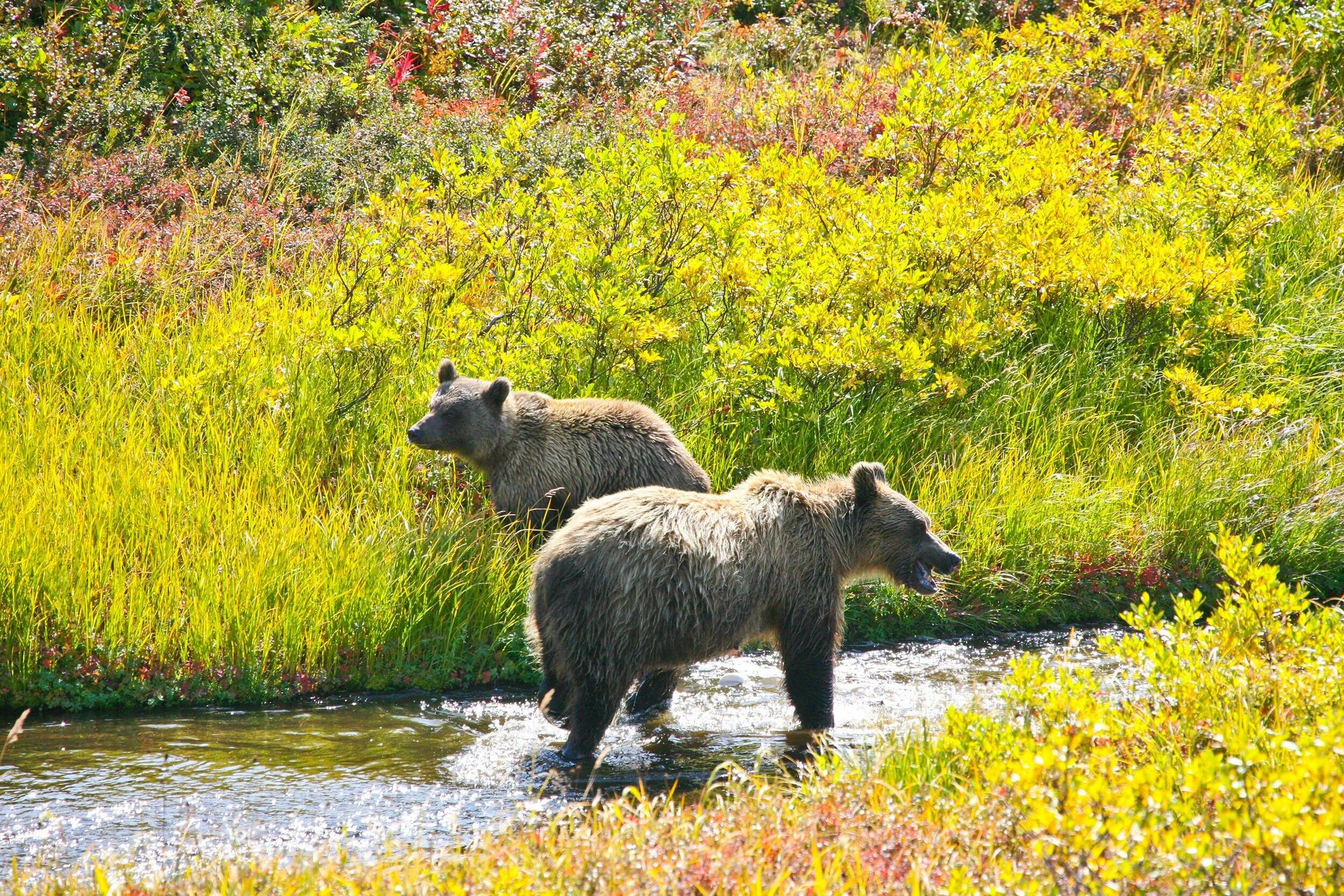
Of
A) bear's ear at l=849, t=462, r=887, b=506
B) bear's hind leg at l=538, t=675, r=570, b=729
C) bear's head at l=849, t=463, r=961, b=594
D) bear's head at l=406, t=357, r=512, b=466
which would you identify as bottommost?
bear's hind leg at l=538, t=675, r=570, b=729

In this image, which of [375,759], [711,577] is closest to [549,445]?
[711,577]

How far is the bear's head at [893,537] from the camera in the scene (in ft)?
23.7

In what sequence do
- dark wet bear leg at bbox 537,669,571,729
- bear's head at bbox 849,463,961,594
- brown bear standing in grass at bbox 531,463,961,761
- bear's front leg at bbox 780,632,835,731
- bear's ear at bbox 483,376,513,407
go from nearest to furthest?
brown bear standing in grass at bbox 531,463,961,761, dark wet bear leg at bbox 537,669,571,729, bear's front leg at bbox 780,632,835,731, bear's head at bbox 849,463,961,594, bear's ear at bbox 483,376,513,407

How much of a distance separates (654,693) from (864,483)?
162cm

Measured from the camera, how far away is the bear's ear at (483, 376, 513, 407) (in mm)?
8031

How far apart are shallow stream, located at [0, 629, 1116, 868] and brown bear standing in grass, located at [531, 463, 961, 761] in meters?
0.34

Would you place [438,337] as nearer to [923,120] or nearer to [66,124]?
[923,120]

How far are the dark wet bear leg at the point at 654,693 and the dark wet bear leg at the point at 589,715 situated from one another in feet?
2.90

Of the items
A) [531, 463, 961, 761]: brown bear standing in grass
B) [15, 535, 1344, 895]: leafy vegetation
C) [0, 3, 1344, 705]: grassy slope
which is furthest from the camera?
[0, 3, 1344, 705]: grassy slope

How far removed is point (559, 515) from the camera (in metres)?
8.28

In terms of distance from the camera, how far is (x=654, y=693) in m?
7.24

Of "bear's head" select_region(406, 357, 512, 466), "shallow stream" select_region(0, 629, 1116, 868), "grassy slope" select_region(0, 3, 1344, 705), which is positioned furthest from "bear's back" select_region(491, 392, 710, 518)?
"shallow stream" select_region(0, 629, 1116, 868)

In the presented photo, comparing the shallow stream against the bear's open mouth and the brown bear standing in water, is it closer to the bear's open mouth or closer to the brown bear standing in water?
the bear's open mouth

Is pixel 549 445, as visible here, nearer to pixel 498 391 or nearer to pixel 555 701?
pixel 498 391
